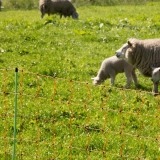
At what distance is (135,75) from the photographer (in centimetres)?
1220

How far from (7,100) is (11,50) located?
4.79 m

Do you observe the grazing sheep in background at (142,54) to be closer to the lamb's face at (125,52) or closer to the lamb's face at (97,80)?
the lamb's face at (125,52)

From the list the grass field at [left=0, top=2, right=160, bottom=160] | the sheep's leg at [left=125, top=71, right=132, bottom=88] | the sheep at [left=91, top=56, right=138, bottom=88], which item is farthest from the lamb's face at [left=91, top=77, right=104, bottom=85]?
the sheep's leg at [left=125, top=71, right=132, bottom=88]

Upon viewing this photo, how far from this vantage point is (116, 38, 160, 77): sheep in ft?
38.2

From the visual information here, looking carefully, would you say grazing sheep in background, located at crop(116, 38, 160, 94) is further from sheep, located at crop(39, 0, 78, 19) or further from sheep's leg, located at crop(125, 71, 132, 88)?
sheep, located at crop(39, 0, 78, 19)

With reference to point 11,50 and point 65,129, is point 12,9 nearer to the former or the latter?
point 11,50

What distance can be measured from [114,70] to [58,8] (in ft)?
51.1

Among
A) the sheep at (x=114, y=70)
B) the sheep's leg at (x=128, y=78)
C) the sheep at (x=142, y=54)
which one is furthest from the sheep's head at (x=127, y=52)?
the sheep's leg at (x=128, y=78)

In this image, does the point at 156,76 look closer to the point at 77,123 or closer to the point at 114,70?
the point at 114,70

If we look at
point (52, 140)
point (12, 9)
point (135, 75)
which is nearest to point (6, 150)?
point (52, 140)

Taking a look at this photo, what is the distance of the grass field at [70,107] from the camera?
816 cm

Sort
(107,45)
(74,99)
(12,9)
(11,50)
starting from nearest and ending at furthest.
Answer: (74,99) < (11,50) < (107,45) < (12,9)

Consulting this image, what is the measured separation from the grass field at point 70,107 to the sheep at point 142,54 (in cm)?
53

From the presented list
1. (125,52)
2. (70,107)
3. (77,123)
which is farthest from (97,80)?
(77,123)
